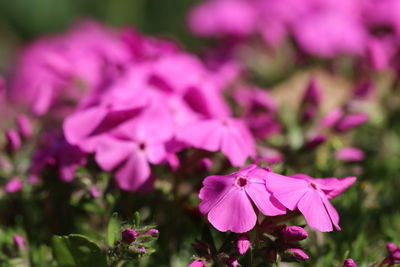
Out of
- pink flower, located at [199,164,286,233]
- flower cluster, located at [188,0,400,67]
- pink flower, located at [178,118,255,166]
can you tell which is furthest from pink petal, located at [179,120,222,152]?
flower cluster, located at [188,0,400,67]

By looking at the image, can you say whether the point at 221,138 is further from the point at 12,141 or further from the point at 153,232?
the point at 12,141

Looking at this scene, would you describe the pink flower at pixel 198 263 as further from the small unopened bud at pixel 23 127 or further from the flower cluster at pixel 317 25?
the flower cluster at pixel 317 25

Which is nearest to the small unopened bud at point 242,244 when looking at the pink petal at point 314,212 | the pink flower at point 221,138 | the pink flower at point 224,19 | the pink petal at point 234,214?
the pink petal at point 234,214

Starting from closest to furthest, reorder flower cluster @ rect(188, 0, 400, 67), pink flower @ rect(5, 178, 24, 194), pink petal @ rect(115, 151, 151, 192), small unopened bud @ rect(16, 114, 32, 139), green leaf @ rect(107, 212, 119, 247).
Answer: green leaf @ rect(107, 212, 119, 247) → pink petal @ rect(115, 151, 151, 192) → pink flower @ rect(5, 178, 24, 194) → small unopened bud @ rect(16, 114, 32, 139) → flower cluster @ rect(188, 0, 400, 67)

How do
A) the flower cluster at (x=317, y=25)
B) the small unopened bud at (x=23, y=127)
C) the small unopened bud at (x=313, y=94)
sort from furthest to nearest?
1. the flower cluster at (x=317, y=25)
2. the small unopened bud at (x=313, y=94)
3. the small unopened bud at (x=23, y=127)

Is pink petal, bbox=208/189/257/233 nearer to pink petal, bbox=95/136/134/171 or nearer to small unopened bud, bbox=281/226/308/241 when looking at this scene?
small unopened bud, bbox=281/226/308/241

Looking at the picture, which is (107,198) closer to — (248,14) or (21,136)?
(21,136)
